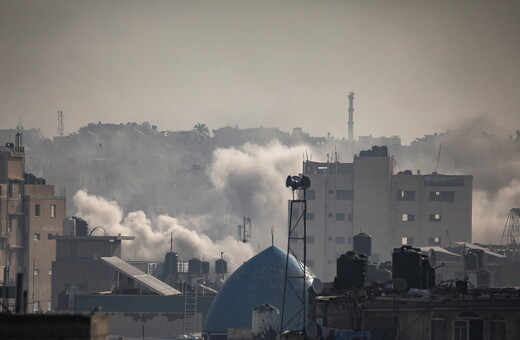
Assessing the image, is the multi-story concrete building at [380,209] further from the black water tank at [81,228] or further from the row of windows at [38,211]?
the black water tank at [81,228]

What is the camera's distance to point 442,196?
7136 inches

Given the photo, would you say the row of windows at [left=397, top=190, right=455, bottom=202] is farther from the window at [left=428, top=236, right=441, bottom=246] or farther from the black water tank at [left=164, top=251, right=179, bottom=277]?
the black water tank at [left=164, top=251, right=179, bottom=277]

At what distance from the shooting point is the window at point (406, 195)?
17950 cm

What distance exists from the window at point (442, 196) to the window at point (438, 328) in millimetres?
110079

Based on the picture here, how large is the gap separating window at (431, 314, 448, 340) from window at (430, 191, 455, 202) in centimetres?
11008

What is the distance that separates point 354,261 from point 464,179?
10552 cm

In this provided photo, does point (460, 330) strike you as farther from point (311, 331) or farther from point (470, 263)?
point (470, 263)

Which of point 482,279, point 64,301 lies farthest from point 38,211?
point 482,279

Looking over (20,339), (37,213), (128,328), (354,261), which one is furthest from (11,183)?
(20,339)

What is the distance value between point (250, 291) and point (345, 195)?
3533 inches

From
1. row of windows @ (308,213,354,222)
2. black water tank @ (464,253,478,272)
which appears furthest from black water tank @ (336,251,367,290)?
row of windows @ (308,213,354,222)

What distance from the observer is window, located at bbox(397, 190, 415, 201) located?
589ft

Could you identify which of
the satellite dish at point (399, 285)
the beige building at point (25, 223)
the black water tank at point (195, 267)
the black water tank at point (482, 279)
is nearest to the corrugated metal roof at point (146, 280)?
the black water tank at point (482, 279)

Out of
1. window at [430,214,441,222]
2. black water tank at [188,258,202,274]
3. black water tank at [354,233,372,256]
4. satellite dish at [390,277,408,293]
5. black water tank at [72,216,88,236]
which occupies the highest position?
window at [430,214,441,222]
